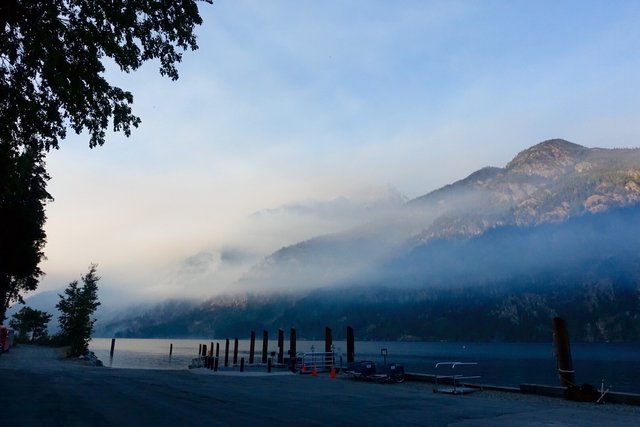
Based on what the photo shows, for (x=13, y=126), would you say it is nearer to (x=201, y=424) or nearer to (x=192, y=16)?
(x=192, y=16)

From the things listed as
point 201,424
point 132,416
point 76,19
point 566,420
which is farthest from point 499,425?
point 76,19

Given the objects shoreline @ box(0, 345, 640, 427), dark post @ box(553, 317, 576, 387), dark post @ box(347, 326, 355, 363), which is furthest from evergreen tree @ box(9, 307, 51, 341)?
dark post @ box(553, 317, 576, 387)

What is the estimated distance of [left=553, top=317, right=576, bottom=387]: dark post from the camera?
68.6 feet

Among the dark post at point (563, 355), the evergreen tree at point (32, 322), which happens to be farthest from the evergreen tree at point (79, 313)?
the dark post at point (563, 355)

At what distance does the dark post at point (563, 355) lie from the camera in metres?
20.9

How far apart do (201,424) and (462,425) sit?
7076 millimetres

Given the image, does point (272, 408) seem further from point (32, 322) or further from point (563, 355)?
point (32, 322)

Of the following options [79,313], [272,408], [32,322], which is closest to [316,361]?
[272,408]

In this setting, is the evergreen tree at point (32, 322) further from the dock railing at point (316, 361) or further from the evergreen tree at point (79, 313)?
the dock railing at point (316, 361)

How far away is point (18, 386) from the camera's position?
66.8 feet

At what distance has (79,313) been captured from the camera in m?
65.2

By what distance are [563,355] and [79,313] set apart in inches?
2498

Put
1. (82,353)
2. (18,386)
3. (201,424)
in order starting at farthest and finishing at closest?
(82,353)
(18,386)
(201,424)

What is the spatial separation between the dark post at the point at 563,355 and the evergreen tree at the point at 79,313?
5823cm
